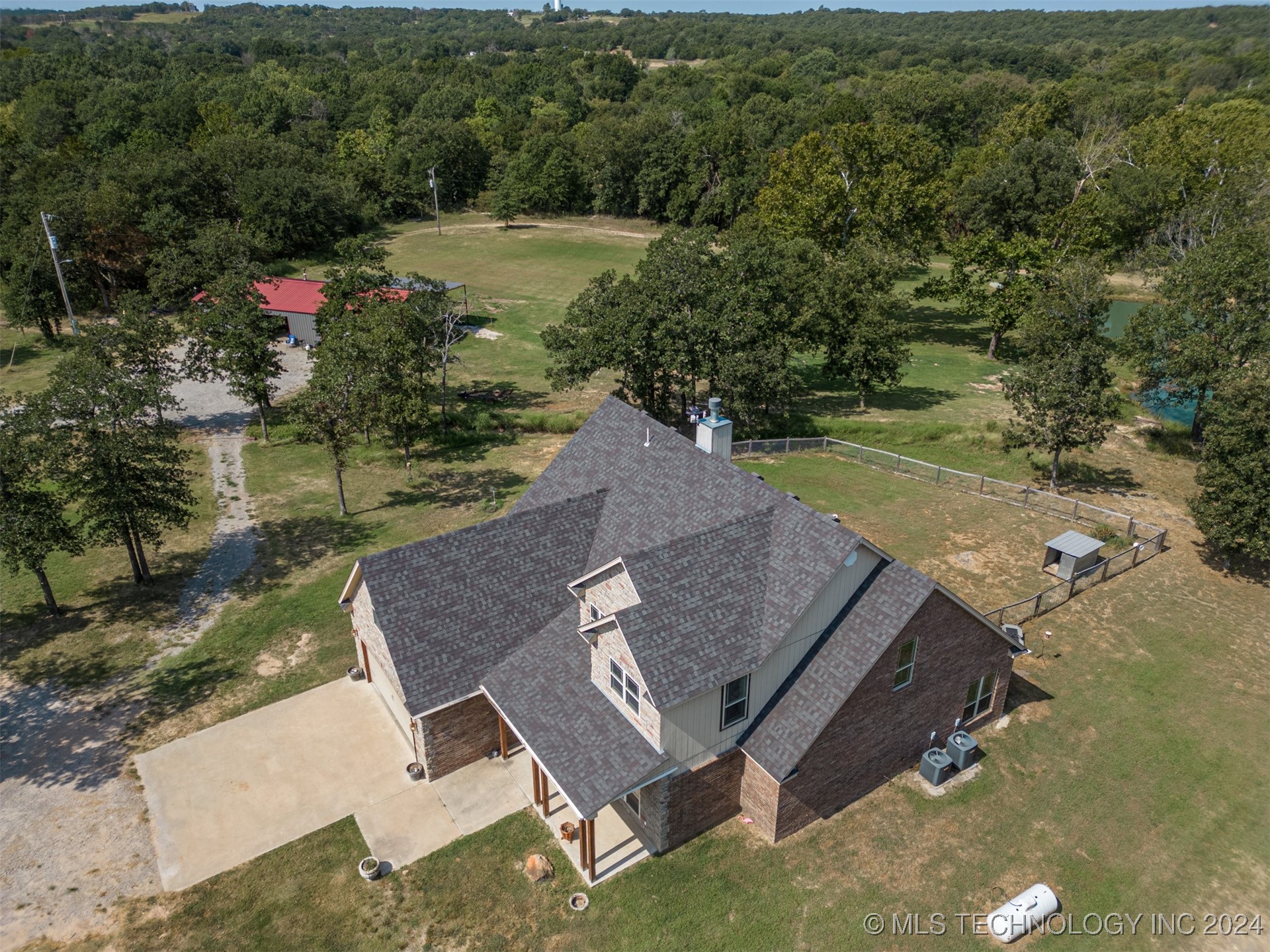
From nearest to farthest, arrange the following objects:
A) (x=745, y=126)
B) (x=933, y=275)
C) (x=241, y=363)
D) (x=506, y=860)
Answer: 1. (x=506, y=860)
2. (x=241, y=363)
3. (x=933, y=275)
4. (x=745, y=126)

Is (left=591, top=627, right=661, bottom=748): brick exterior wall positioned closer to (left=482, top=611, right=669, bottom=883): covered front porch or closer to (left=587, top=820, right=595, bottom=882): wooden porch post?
(left=482, top=611, right=669, bottom=883): covered front porch

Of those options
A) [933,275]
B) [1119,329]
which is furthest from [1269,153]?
[933,275]

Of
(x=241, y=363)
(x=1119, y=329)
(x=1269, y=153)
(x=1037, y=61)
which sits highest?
(x=1037, y=61)

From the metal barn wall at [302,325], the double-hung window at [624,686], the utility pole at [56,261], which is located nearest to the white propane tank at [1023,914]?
the double-hung window at [624,686]

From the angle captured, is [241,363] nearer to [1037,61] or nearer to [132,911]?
[132,911]

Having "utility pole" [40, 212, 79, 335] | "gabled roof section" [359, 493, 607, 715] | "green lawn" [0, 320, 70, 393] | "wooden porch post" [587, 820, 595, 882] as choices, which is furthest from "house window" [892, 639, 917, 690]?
"utility pole" [40, 212, 79, 335]

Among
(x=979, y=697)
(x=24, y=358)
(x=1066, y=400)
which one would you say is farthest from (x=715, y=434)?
(x=24, y=358)

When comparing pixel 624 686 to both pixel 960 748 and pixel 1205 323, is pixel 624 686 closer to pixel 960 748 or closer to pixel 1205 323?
pixel 960 748
